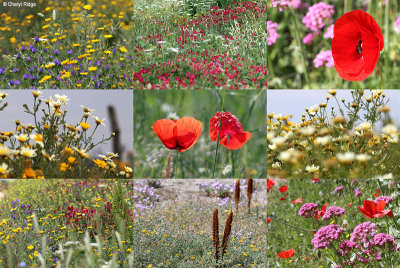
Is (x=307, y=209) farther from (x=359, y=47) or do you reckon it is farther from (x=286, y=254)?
(x=359, y=47)

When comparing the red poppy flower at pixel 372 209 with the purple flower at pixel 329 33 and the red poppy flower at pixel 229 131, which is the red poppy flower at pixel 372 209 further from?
the purple flower at pixel 329 33

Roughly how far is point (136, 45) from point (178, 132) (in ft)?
2.11

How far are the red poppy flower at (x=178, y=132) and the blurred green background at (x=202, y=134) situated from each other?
1.7 inches

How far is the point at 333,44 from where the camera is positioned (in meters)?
2.98

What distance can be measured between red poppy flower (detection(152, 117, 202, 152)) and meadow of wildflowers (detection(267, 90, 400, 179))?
47 cm

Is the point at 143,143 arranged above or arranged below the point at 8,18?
below

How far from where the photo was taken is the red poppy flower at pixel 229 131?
295 centimetres

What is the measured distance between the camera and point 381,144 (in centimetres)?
289

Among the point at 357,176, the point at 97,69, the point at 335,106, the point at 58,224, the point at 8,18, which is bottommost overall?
the point at 58,224

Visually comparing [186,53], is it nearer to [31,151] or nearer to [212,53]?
[212,53]

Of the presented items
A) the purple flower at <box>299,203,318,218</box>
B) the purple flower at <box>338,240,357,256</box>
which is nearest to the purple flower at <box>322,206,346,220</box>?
the purple flower at <box>299,203,318,218</box>

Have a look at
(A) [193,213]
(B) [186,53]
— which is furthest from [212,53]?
(A) [193,213]

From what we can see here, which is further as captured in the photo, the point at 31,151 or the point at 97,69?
the point at 97,69

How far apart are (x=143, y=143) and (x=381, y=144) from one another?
147 centimetres
